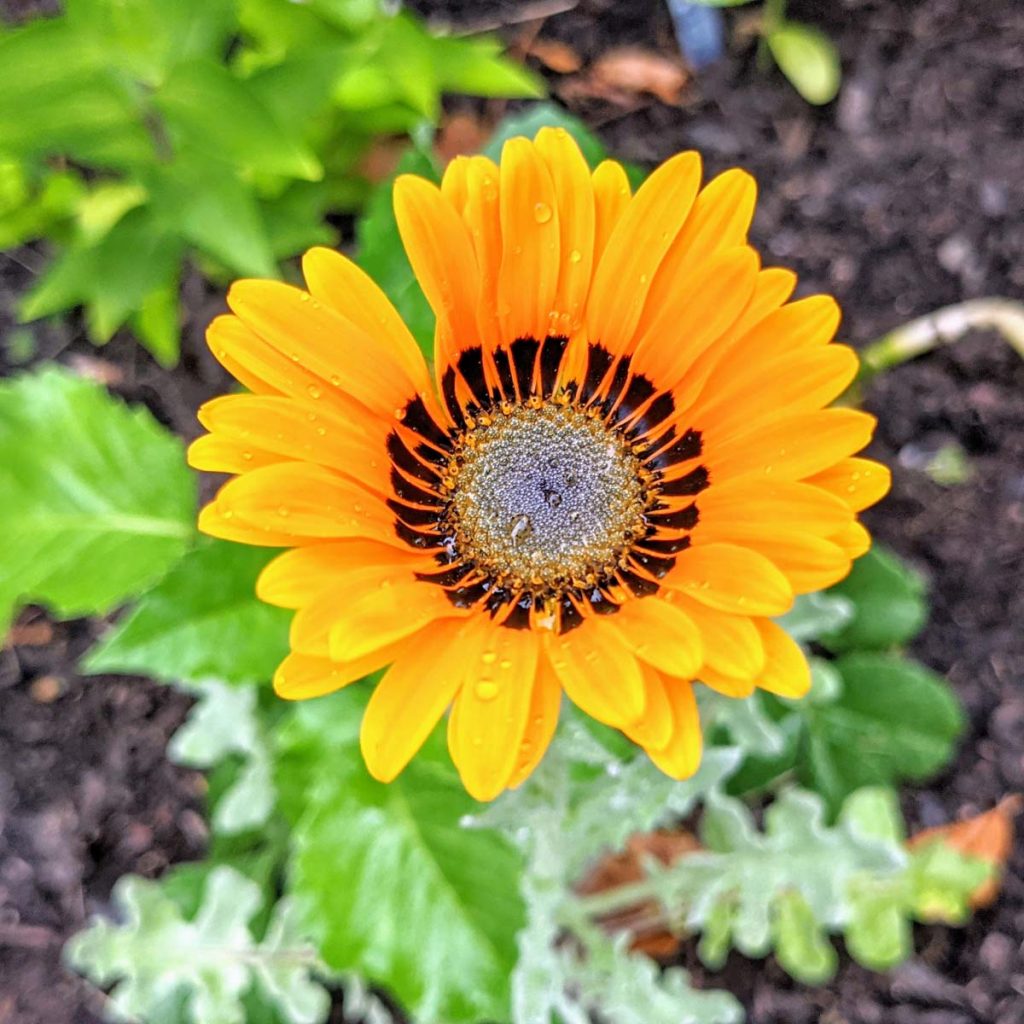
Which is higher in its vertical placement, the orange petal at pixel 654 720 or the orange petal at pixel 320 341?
the orange petal at pixel 320 341

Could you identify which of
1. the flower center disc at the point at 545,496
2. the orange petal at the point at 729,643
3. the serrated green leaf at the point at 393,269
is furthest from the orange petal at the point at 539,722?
the serrated green leaf at the point at 393,269

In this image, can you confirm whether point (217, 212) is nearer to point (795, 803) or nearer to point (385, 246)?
point (385, 246)

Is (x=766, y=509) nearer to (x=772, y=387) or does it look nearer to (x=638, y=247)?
(x=772, y=387)

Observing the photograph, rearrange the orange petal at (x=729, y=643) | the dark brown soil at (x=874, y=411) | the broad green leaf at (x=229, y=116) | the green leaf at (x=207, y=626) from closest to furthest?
the orange petal at (x=729, y=643) → the green leaf at (x=207, y=626) → the broad green leaf at (x=229, y=116) → the dark brown soil at (x=874, y=411)

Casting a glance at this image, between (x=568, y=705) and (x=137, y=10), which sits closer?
(x=568, y=705)

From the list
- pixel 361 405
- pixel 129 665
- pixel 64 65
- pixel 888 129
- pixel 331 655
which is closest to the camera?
pixel 331 655

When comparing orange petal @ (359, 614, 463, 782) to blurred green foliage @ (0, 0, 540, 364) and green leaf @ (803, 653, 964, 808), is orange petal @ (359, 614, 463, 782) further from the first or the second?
green leaf @ (803, 653, 964, 808)

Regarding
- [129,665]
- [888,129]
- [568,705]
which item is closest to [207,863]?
[129,665]

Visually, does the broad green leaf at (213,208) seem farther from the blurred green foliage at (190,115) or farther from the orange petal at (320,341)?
the orange petal at (320,341)
